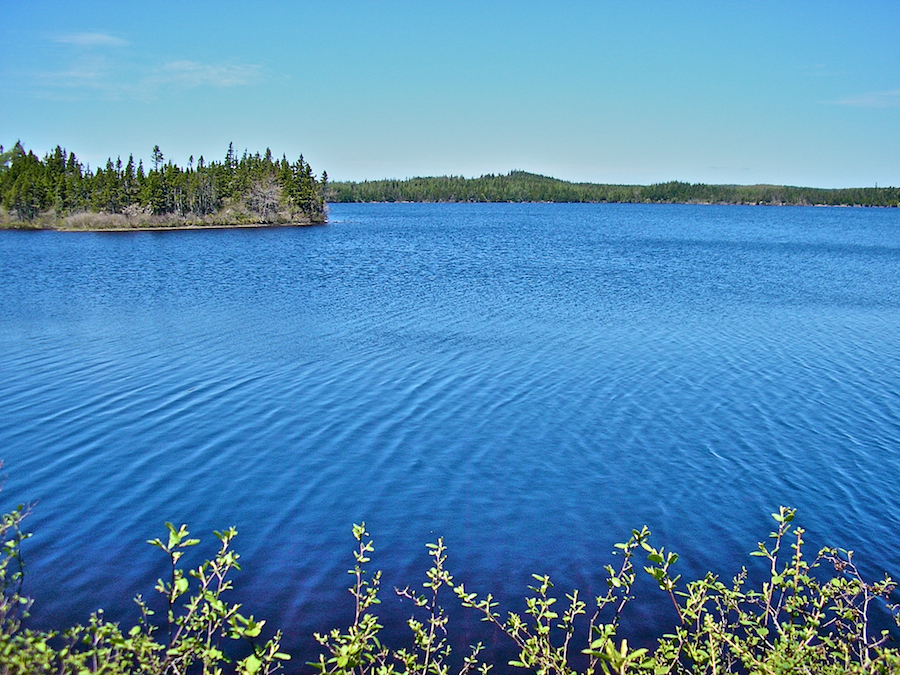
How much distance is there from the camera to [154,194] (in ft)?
294

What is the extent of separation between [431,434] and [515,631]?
397 inches

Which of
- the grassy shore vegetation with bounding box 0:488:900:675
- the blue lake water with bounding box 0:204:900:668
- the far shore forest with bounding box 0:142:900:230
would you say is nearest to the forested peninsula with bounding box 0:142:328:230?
the far shore forest with bounding box 0:142:900:230

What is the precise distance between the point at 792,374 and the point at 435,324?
13070mm

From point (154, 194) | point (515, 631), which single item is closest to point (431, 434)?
point (515, 631)

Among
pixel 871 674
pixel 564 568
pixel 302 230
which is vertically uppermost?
pixel 302 230

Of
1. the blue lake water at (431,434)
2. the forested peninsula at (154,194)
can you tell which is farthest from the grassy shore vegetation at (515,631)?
the forested peninsula at (154,194)

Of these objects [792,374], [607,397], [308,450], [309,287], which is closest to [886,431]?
[792,374]

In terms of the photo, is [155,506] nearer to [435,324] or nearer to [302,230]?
[435,324]

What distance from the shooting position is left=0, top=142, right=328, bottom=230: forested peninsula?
88625 millimetres

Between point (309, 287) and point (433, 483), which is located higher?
point (309, 287)

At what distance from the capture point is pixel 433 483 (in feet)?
46.5

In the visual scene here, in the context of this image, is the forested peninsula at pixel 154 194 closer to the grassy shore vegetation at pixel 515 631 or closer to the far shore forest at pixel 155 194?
the far shore forest at pixel 155 194

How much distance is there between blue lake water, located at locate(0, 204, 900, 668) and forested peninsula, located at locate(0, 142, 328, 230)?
2277 inches

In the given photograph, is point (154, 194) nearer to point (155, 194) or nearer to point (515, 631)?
point (155, 194)
